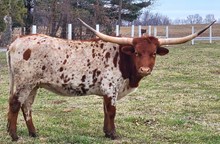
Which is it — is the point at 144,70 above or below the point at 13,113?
above

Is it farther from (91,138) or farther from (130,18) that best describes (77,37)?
(91,138)

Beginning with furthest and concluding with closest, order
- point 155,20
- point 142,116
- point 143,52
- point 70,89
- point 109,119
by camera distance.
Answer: point 155,20
point 142,116
point 109,119
point 70,89
point 143,52

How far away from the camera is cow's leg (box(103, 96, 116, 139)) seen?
29.2 feet

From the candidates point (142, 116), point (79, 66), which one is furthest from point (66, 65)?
point (142, 116)

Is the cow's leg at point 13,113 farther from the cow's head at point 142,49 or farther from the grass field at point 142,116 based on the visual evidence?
the cow's head at point 142,49

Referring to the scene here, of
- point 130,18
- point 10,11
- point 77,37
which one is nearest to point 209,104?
point 10,11

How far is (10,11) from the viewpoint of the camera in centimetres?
3066

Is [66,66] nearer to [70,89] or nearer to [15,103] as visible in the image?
[70,89]

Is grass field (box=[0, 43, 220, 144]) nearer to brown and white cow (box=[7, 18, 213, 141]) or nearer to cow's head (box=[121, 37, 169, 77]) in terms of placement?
brown and white cow (box=[7, 18, 213, 141])

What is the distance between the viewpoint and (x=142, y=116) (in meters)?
11.3

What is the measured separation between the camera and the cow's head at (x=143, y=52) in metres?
8.43

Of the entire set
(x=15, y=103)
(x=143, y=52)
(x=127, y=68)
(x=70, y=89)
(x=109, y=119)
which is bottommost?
(x=109, y=119)

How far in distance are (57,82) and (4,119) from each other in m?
2.49

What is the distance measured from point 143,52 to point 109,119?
134cm
